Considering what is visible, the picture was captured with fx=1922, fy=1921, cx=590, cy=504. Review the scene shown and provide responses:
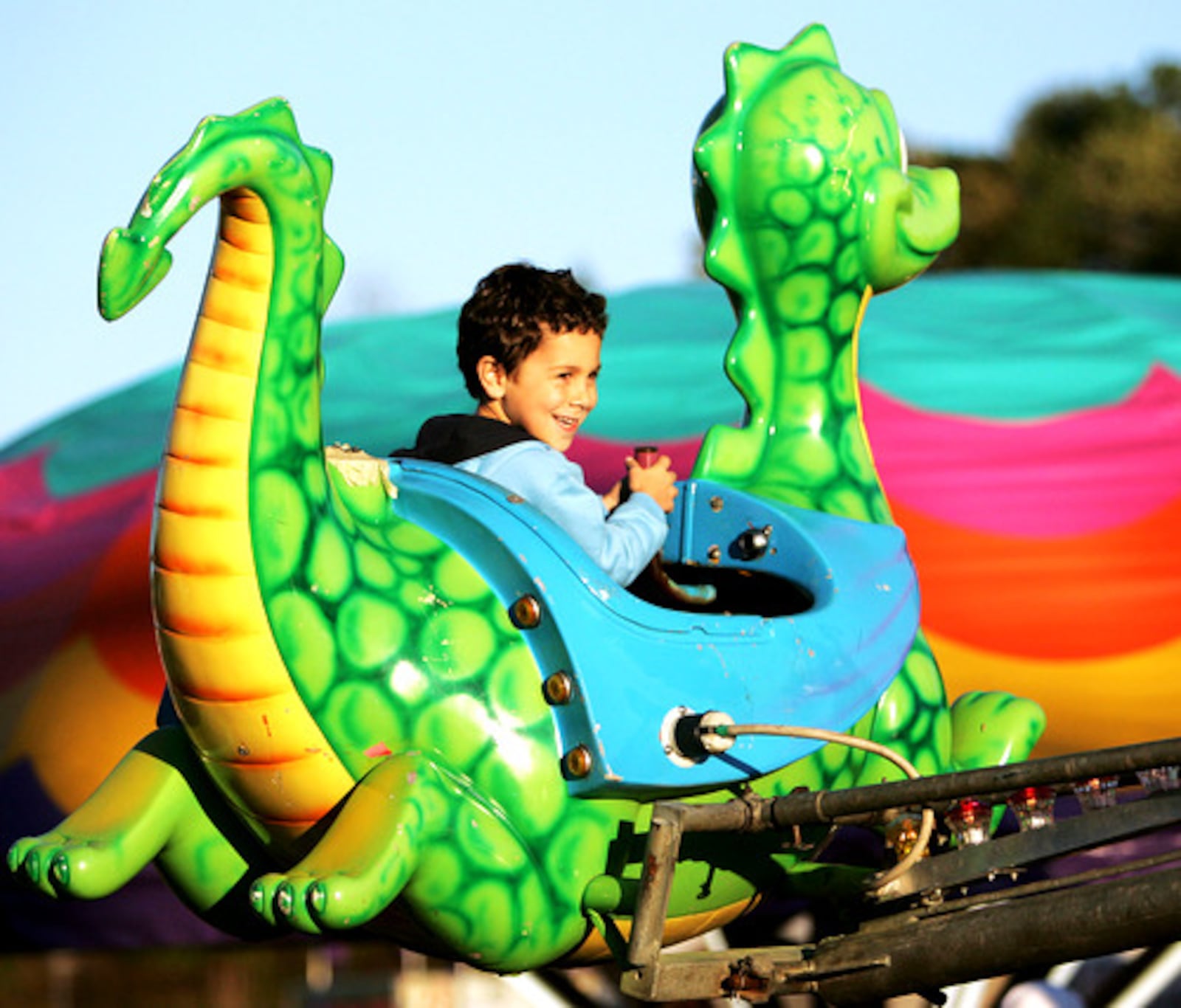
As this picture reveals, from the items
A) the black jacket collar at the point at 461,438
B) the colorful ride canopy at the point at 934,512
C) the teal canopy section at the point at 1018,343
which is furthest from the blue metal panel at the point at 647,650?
the teal canopy section at the point at 1018,343

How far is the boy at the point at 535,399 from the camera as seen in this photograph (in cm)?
227

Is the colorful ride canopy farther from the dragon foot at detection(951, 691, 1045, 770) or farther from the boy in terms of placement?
the boy

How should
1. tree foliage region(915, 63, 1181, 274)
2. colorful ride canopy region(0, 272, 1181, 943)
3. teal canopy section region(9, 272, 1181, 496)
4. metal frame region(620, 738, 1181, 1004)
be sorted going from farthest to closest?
tree foliage region(915, 63, 1181, 274) < teal canopy section region(9, 272, 1181, 496) < colorful ride canopy region(0, 272, 1181, 943) < metal frame region(620, 738, 1181, 1004)

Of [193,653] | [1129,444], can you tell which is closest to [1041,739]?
[1129,444]

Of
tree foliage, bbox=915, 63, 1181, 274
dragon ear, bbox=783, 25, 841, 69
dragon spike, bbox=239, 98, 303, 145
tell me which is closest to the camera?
dragon spike, bbox=239, 98, 303, 145

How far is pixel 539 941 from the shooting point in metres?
2.09

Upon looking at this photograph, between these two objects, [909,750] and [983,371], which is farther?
[983,371]

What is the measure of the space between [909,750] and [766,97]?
0.94 metres

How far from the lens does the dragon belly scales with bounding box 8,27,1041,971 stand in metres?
1.92

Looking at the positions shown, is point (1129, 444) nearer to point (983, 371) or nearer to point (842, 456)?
point (983, 371)

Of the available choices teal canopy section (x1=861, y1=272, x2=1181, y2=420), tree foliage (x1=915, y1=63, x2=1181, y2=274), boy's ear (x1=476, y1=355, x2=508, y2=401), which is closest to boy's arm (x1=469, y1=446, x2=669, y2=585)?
boy's ear (x1=476, y1=355, x2=508, y2=401)

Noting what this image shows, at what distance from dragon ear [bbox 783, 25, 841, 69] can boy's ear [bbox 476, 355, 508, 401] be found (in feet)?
2.52

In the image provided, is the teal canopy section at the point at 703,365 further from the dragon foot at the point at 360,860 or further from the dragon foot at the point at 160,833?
the dragon foot at the point at 360,860

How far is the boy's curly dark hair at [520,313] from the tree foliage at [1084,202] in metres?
14.9
